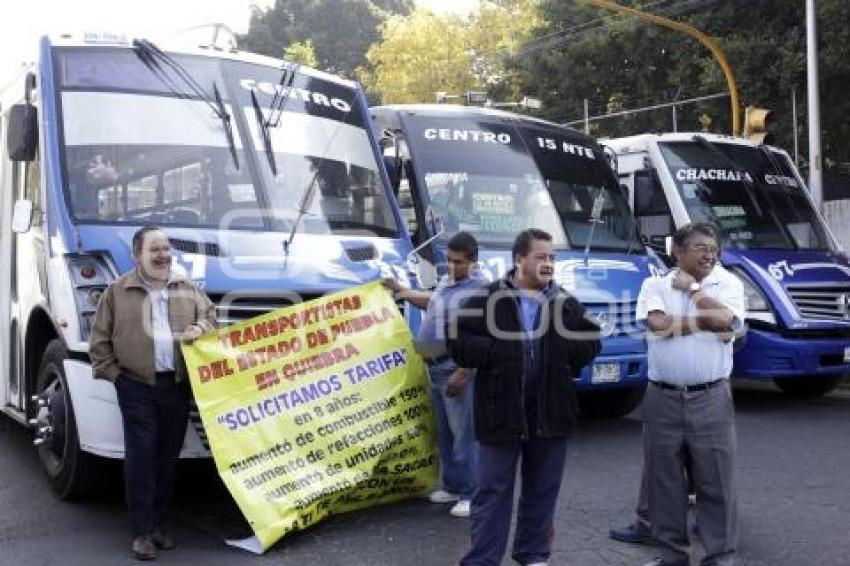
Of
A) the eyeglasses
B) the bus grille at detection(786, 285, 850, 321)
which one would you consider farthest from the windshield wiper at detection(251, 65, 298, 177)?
the bus grille at detection(786, 285, 850, 321)

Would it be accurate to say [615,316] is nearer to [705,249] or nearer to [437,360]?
[437,360]

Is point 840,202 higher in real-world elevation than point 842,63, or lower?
lower

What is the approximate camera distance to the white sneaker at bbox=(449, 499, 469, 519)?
5.54m

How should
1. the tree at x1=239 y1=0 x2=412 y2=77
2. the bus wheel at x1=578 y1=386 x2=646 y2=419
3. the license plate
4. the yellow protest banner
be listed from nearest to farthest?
the yellow protest banner, the license plate, the bus wheel at x1=578 y1=386 x2=646 y2=419, the tree at x1=239 y1=0 x2=412 y2=77

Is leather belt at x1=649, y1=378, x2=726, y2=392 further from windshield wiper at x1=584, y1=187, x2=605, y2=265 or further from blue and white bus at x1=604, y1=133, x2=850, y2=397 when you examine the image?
blue and white bus at x1=604, y1=133, x2=850, y2=397

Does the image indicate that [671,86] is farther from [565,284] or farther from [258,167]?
[258,167]

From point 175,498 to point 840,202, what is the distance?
1215 cm

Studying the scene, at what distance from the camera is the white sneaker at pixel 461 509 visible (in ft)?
18.2

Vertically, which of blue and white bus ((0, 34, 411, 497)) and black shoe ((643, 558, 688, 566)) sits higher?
blue and white bus ((0, 34, 411, 497))

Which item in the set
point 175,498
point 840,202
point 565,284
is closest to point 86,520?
point 175,498

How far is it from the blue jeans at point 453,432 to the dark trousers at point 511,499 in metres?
1.03

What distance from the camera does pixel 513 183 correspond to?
840 centimetres

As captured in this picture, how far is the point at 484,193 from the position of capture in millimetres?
8211

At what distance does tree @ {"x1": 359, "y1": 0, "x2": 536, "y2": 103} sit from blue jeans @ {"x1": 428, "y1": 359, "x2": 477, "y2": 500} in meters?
27.6
